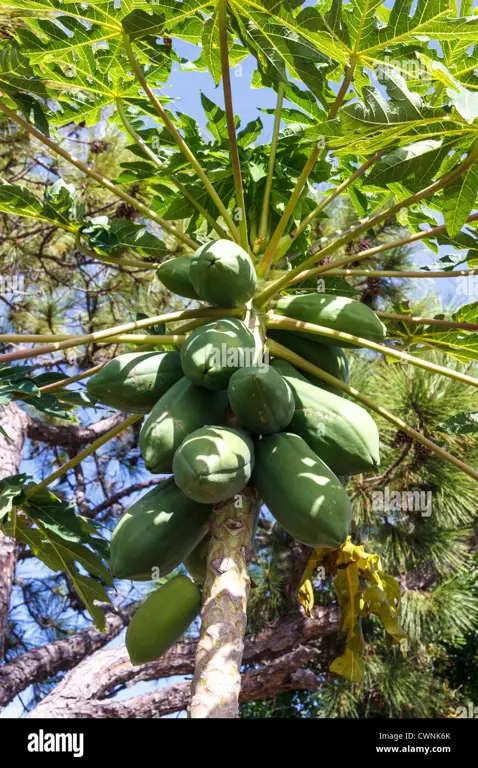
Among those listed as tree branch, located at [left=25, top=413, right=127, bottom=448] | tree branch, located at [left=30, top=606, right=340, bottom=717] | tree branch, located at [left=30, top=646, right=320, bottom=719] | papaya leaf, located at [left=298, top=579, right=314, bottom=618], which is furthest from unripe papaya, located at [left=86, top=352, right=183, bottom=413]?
tree branch, located at [left=25, top=413, right=127, bottom=448]

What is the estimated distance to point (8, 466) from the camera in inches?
155

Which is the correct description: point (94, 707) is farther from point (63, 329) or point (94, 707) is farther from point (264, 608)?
point (63, 329)

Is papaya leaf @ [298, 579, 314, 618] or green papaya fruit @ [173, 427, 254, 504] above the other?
green papaya fruit @ [173, 427, 254, 504]

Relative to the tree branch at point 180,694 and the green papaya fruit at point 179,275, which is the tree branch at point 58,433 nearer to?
the tree branch at point 180,694

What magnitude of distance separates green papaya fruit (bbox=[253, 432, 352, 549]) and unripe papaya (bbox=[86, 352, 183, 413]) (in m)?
0.37

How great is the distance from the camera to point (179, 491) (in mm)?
1570

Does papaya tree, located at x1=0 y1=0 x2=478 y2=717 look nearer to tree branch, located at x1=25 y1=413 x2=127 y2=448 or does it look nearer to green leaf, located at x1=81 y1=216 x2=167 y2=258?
green leaf, located at x1=81 y1=216 x2=167 y2=258

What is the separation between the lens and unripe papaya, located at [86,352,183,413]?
68.6 inches

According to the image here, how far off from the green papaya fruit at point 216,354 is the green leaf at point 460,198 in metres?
0.63

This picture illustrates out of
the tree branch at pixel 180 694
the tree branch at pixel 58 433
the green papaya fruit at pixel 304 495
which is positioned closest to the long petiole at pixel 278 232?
the green papaya fruit at pixel 304 495

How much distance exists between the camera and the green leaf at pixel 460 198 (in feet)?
5.88

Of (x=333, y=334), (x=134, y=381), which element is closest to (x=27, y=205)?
(x=134, y=381)

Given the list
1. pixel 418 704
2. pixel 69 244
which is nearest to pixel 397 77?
pixel 69 244
